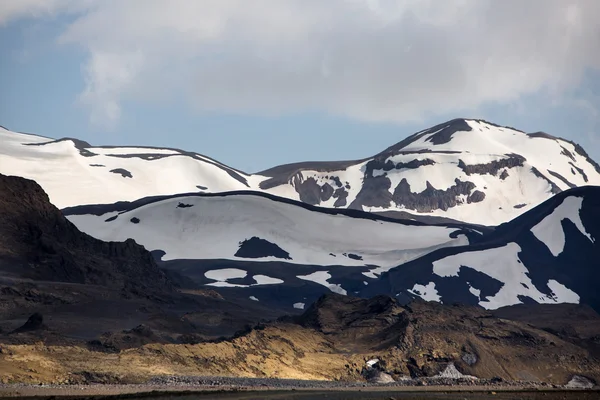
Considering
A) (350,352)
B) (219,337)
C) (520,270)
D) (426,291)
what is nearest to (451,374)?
(350,352)

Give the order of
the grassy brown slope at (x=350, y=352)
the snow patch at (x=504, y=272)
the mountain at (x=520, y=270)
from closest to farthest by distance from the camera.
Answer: the grassy brown slope at (x=350, y=352) → the snow patch at (x=504, y=272) → the mountain at (x=520, y=270)

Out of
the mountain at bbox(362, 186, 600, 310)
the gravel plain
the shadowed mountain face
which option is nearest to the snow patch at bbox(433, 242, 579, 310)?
the mountain at bbox(362, 186, 600, 310)

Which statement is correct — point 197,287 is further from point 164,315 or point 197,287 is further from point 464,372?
point 464,372

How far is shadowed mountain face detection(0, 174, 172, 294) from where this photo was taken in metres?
133

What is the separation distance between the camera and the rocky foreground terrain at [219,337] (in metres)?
89.2

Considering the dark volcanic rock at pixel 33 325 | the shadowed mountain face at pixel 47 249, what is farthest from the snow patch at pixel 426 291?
the dark volcanic rock at pixel 33 325

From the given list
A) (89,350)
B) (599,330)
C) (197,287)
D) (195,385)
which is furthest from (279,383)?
(197,287)

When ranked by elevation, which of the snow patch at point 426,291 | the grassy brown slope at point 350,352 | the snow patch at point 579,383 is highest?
the snow patch at point 426,291

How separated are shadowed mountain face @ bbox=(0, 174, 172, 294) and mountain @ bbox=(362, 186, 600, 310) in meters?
46.3

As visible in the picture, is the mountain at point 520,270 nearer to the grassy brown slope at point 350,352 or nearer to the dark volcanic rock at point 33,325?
the grassy brown slope at point 350,352

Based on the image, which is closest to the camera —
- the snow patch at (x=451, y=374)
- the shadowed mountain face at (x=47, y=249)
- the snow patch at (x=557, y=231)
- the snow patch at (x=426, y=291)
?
the snow patch at (x=451, y=374)

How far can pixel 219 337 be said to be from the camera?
11744 cm

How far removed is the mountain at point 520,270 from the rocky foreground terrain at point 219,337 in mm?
31155

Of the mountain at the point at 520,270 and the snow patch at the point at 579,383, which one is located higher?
the mountain at the point at 520,270
